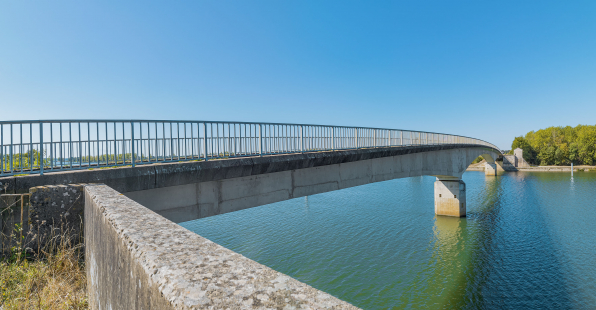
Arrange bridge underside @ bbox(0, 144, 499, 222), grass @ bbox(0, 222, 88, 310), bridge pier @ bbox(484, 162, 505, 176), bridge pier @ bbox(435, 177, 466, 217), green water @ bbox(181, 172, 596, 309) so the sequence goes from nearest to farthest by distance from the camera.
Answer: grass @ bbox(0, 222, 88, 310) → bridge underside @ bbox(0, 144, 499, 222) → green water @ bbox(181, 172, 596, 309) → bridge pier @ bbox(435, 177, 466, 217) → bridge pier @ bbox(484, 162, 505, 176)

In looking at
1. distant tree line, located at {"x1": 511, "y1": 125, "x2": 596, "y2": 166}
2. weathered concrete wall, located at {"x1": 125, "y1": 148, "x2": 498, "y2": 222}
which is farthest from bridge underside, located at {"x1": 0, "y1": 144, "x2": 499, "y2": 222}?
distant tree line, located at {"x1": 511, "y1": 125, "x2": 596, "y2": 166}

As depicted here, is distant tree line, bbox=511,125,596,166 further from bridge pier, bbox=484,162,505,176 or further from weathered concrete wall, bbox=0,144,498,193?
weathered concrete wall, bbox=0,144,498,193

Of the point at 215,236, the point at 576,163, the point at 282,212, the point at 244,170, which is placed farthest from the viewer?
the point at 576,163

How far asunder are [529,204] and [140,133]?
1413 inches

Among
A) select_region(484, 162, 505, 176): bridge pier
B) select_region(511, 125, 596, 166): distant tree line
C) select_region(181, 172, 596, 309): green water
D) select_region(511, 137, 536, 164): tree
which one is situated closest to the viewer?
select_region(181, 172, 596, 309): green water

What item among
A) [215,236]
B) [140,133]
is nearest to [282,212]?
[215,236]

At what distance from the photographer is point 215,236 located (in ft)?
60.2

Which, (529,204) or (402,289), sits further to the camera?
(529,204)

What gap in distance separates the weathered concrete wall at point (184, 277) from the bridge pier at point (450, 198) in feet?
88.4

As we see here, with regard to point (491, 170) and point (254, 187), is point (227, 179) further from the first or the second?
point (491, 170)

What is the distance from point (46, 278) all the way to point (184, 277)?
416 cm

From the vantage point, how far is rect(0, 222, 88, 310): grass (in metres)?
3.36

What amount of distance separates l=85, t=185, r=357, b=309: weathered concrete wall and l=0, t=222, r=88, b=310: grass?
2.02m

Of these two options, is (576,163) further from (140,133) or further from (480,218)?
(140,133)
